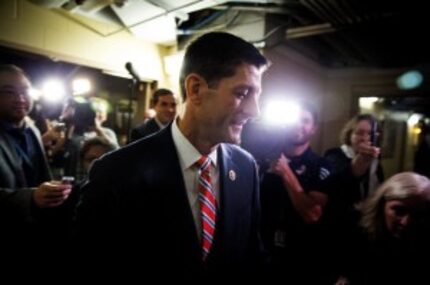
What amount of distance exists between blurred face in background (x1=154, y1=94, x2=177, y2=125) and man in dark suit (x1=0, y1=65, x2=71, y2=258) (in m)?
1.18

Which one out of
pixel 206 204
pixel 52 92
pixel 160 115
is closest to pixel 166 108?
pixel 160 115

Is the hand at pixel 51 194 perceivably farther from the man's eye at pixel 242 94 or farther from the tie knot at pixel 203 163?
the man's eye at pixel 242 94

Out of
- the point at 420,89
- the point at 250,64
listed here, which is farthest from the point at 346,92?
→ the point at 250,64

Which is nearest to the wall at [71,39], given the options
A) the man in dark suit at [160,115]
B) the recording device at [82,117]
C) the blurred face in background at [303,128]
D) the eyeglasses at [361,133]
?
the man in dark suit at [160,115]

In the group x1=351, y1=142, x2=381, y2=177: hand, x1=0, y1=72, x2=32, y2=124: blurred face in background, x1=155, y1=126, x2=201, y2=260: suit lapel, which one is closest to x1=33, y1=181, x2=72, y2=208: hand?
Answer: x1=0, y1=72, x2=32, y2=124: blurred face in background

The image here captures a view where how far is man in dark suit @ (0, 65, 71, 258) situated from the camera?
184cm

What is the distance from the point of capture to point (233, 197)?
140cm

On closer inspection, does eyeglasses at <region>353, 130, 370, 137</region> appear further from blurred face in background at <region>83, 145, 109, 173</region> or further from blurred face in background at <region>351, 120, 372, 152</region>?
blurred face in background at <region>83, 145, 109, 173</region>

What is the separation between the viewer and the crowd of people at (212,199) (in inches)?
47.2

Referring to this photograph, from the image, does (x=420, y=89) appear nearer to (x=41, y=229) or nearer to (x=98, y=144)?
(x=98, y=144)

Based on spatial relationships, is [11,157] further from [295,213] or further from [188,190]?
[295,213]

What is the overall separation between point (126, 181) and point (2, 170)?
1.29 m

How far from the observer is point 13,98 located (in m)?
2.14

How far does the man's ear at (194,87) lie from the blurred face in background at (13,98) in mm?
1411
